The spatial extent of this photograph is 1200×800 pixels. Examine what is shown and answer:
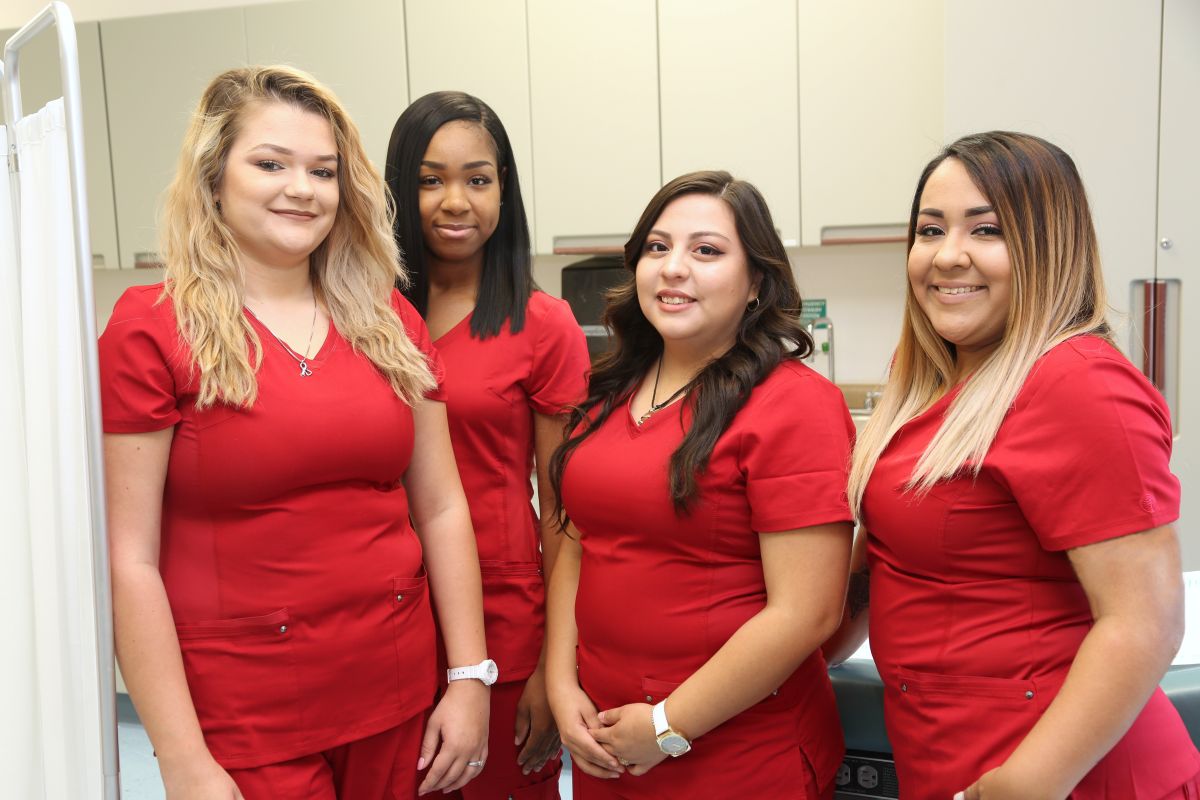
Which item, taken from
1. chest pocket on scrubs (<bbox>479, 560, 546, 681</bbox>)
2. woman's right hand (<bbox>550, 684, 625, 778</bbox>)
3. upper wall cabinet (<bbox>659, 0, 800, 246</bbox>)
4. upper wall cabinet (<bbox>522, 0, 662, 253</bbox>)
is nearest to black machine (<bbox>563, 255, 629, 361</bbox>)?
upper wall cabinet (<bbox>522, 0, 662, 253</bbox>)

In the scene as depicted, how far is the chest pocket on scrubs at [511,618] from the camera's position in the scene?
1708 millimetres

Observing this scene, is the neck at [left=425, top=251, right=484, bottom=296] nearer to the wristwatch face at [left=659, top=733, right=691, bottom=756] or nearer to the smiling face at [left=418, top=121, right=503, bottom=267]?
the smiling face at [left=418, top=121, right=503, bottom=267]

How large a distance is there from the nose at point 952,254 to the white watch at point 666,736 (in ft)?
2.11

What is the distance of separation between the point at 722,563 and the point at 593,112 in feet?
7.74

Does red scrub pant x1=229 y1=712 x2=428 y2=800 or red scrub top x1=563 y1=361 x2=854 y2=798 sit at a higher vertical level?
red scrub top x1=563 y1=361 x2=854 y2=798

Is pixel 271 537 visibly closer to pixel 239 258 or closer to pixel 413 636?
pixel 413 636

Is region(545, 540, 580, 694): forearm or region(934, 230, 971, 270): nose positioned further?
region(545, 540, 580, 694): forearm

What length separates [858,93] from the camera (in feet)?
10.4

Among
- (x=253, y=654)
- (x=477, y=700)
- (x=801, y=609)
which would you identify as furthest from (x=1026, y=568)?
(x=253, y=654)

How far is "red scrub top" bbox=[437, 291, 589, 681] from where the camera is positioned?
1694 millimetres

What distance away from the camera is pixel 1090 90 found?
271cm

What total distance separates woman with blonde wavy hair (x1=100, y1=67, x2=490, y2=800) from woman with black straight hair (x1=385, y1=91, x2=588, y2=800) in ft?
0.70

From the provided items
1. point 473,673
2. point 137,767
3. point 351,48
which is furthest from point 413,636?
point 351,48

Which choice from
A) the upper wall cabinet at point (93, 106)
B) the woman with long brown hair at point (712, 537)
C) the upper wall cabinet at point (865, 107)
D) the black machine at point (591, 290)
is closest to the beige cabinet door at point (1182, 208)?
the upper wall cabinet at point (865, 107)
